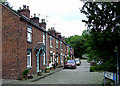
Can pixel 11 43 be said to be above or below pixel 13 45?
above

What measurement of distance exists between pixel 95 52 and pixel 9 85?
635 cm

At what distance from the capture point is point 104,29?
7715mm

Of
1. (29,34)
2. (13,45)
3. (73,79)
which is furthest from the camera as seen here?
(29,34)

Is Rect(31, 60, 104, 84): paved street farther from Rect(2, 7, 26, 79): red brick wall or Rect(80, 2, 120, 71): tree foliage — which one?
Rect(80, 2, 120, 71): tree foliage

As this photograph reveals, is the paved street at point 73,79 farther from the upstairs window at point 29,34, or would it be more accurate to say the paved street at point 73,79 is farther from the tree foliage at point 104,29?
the upstairs window at point 29,34

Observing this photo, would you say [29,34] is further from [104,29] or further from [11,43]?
[104,29]

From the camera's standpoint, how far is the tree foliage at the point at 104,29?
7188mm

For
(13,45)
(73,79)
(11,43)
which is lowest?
(73,79)

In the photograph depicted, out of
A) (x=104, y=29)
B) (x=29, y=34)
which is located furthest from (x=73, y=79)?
(x=104, y=29)

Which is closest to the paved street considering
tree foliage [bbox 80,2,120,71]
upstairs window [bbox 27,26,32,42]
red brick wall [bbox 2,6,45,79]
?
red brick wall [bbox 2,6,45,79]

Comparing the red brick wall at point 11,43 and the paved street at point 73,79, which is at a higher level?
the red brick wall at point 11,43

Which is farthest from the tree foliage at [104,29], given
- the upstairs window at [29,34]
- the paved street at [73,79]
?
the upstairs window at [29,34]

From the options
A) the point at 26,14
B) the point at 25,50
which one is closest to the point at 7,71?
the point at 25,50

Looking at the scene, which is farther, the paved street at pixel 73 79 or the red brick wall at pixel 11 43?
the red brick wall at pixel 11 43
